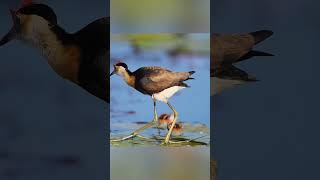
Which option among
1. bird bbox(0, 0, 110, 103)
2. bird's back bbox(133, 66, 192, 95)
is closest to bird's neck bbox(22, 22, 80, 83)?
bird bbox(0, 0, 110, 103)

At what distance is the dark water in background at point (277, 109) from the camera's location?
2.77 metres

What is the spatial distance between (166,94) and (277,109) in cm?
74

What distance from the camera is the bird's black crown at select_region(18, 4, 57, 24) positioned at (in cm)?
288

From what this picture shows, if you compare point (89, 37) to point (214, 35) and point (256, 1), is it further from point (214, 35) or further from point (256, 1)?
point (256, 1)

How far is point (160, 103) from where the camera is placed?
9.39 ft

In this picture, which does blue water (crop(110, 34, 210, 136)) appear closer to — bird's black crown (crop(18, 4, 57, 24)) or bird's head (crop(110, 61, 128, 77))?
bird's head (crop(110, 61, 128, 77))

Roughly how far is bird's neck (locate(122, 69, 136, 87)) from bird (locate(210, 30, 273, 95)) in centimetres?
53

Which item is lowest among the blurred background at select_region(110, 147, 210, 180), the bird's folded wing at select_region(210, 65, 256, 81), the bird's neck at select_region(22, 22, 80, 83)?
the blurred background at select_region(110, 147, 210, 180)

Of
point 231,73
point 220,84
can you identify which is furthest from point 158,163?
point 231,73

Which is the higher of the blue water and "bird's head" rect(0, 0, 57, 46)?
"bird's head" rect(0, 0, 57, 46)

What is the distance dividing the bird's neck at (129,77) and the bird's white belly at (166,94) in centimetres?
17

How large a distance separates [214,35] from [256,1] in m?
0.36

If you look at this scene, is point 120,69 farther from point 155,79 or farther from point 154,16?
point 154,16

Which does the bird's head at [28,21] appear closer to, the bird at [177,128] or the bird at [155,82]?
the bird at [155,82]
